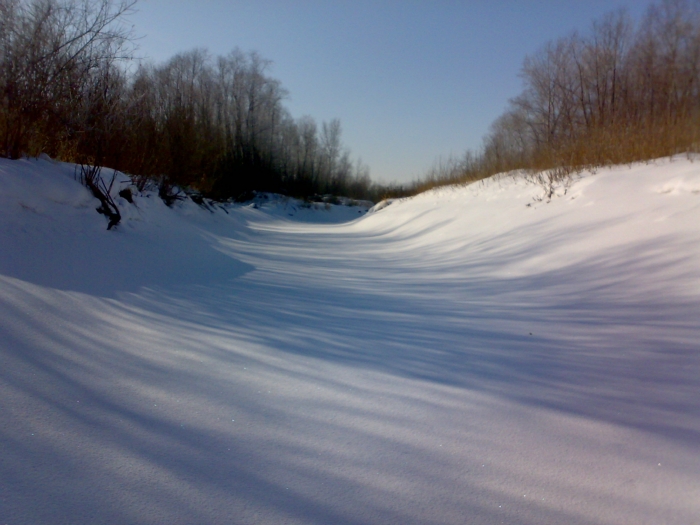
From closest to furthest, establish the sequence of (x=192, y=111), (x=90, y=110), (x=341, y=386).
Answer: (x=341, y=386)
(x=90, y=110)
(x=192, y=111)

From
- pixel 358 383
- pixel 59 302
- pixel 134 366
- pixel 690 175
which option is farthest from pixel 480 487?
pixel 690 175

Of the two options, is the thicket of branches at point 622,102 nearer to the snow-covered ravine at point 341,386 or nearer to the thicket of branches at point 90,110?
the snow-covered ravine at point 341,386

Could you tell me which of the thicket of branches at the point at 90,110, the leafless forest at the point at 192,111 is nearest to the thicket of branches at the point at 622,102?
the leafless forest at the point at 192,111

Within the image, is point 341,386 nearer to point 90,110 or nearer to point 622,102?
point 90,110

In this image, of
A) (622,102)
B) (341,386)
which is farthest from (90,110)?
(622,102)

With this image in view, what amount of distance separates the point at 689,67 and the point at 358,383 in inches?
384

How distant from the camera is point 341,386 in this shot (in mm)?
2607

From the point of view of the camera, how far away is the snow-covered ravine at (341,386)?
166cm

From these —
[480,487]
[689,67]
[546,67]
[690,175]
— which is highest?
[546,67]

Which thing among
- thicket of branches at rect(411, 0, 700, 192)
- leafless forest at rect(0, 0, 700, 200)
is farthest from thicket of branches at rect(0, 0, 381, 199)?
thicket of branches at rect(411, 0, 700, 192)

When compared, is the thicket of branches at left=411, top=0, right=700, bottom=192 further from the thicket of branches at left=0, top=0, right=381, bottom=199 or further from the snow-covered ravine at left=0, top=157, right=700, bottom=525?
the thicket of branches at left=0, top=0, right=381, bottom=199

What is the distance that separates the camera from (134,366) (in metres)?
2.72

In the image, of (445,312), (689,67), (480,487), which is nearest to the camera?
(480,487)

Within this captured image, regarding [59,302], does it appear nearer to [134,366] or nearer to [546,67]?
[134,366]
